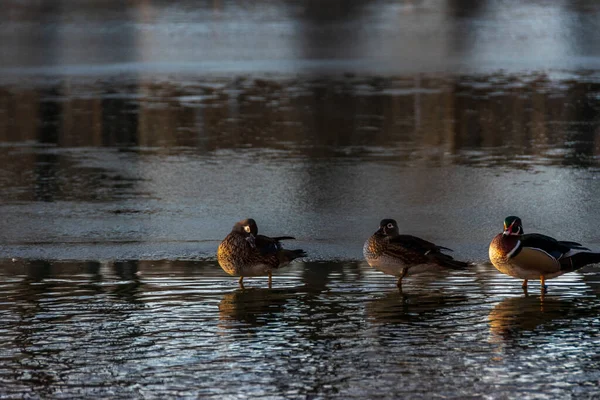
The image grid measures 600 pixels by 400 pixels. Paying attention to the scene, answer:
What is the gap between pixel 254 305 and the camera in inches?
302

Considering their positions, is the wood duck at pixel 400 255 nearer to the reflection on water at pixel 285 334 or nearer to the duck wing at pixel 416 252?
the duck wing at pixel 416 252

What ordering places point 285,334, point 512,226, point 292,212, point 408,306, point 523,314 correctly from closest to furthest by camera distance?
point 285,334, point 523,314, point 408,306, point 512,226, point 292,212

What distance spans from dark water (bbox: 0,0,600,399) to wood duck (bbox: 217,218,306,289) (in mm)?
151

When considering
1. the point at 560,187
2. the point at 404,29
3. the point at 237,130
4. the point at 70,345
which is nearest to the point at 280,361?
the point at 70,345

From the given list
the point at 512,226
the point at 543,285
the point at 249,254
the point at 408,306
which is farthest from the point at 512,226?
the point at 249,254

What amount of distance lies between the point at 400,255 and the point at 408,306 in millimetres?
612

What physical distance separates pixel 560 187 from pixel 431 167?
178 centimetres

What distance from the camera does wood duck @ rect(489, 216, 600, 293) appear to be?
7.90 metres

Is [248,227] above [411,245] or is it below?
above

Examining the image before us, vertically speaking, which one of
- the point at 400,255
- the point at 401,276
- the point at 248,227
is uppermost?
the point at 248,227

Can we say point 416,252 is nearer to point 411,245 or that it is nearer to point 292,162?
point 411,245

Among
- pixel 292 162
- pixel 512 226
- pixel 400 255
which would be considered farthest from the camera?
pixel 292 162

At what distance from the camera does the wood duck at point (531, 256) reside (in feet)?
25.9

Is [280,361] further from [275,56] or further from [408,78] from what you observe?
[275,56]
